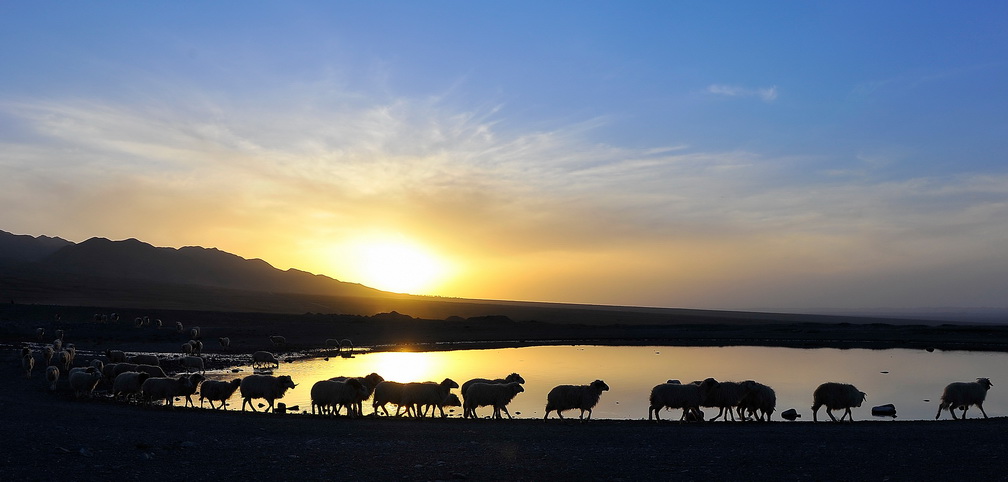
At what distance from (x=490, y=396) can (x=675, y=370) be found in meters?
16.9

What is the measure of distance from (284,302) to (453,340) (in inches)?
2928

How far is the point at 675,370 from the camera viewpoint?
33.5 metres

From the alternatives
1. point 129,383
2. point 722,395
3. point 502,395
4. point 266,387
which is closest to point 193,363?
point 129,383

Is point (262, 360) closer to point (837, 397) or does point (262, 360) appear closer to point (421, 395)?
point (421, 395)

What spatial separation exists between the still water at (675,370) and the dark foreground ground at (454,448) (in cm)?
484

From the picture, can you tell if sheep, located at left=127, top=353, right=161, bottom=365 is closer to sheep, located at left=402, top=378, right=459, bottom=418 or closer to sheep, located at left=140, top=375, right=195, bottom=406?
sheep, located at left=140, top=375, right=195, bottom=406

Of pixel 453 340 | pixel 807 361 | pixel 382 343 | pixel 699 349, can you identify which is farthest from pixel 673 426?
pixel 453 340

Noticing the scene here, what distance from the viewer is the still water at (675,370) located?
74.8ft

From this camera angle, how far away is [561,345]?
54000 millimetres

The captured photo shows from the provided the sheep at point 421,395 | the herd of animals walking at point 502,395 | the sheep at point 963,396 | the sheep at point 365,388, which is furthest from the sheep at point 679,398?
the sheep at point 365,388

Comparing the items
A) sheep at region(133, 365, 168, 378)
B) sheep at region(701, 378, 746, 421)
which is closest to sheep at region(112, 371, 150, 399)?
sheep at region(133, 365, 168, 378)

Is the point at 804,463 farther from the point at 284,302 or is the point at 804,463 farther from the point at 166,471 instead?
the point at 284,302

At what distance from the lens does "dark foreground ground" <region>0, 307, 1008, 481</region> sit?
9.73 meters

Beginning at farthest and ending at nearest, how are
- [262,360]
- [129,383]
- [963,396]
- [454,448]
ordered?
[262,360], [129,383], [963,396], [454,448]
